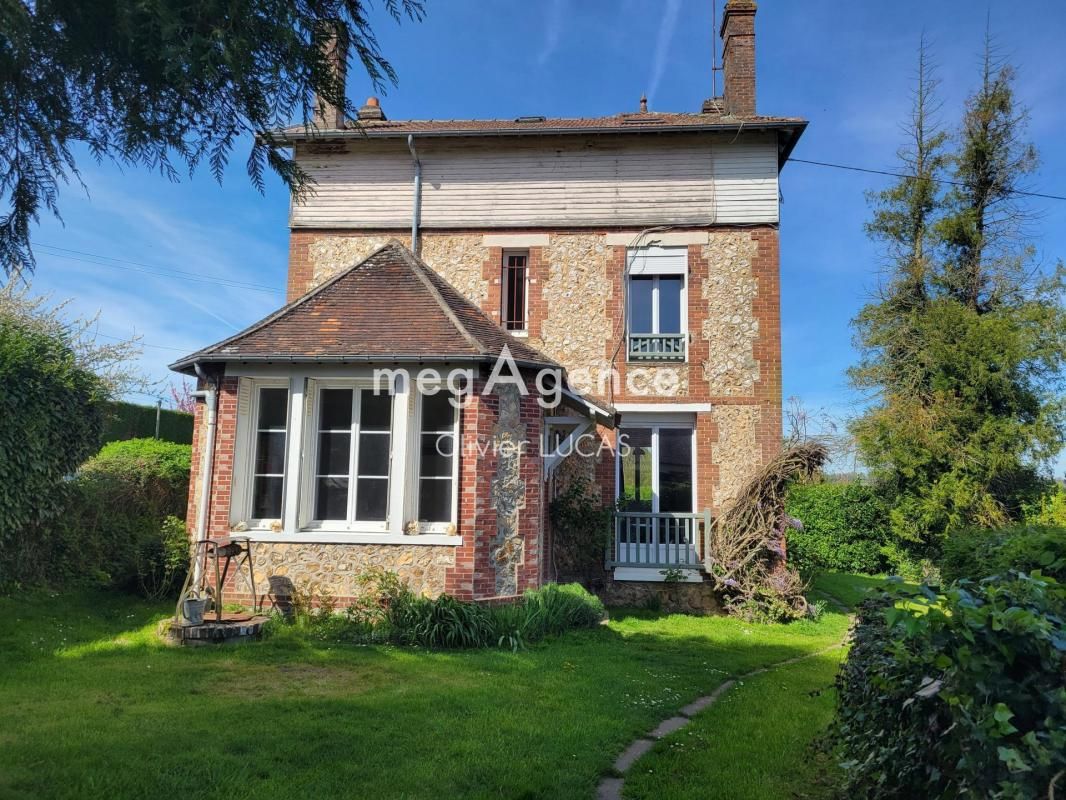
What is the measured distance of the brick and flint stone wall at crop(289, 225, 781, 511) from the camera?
1152 centimetres

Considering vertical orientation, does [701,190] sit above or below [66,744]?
above

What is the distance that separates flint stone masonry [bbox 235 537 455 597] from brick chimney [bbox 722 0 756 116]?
31.6ft

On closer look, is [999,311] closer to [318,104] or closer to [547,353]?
Result: [547,353]

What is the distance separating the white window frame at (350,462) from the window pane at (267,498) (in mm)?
486

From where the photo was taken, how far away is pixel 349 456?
8.66m

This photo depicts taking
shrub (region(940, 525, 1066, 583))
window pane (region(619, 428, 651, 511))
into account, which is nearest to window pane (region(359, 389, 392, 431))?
window pane (region(619, 428, 651, 511))

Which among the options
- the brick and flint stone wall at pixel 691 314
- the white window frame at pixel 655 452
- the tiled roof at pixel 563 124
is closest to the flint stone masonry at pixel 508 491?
the brick and flint stone wall at pixel 691 314

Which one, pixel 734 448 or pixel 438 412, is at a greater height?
pixel 438 412

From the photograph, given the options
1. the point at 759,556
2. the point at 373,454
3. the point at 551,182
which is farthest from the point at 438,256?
the point at 759,556

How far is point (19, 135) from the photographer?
3.48 metres

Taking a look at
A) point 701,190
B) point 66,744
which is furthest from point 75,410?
point 701,190

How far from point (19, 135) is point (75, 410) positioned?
19.5ft

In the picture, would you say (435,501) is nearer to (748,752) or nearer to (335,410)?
(335,410)

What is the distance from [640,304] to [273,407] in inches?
257
